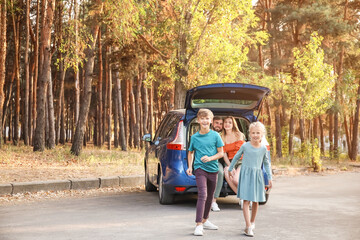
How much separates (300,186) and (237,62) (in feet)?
23.4

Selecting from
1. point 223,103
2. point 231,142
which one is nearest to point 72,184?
point 223,103

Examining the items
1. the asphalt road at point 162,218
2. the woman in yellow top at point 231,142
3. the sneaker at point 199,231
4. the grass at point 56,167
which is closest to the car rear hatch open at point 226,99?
the woman in yellow top at point 231,142

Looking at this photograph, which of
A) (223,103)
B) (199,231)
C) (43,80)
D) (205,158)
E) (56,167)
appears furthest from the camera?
(43,80)

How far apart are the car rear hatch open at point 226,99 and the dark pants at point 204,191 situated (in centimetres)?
234

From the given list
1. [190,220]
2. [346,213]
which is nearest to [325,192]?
[346,213]

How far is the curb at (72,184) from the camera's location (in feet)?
35.6

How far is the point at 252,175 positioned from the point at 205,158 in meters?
0.69

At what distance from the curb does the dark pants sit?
5577 millimetres

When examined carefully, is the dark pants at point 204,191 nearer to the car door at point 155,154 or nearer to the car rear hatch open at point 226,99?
the car rear hatch open at point 226,99

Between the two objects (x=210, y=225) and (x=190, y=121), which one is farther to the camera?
(x=190, y=121)

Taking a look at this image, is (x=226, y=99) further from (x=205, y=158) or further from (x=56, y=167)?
(x=56, y=167)

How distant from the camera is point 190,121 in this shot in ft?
30.3

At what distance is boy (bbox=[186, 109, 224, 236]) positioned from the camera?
6621 millimetres

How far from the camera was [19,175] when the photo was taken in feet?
41.4
